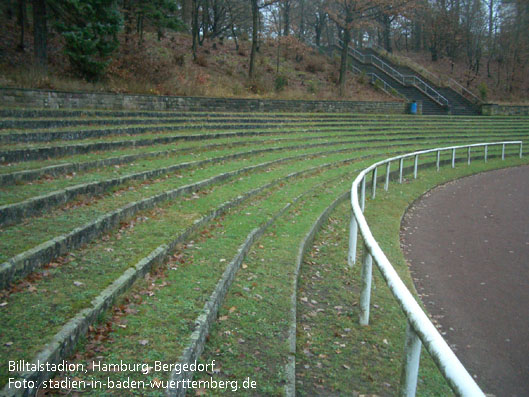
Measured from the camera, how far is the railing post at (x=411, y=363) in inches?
125

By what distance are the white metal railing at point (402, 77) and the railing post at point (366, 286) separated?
33.5m

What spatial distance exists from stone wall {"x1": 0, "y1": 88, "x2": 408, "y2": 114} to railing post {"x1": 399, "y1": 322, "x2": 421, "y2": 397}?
13.0 m

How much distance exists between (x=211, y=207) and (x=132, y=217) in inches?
61.9

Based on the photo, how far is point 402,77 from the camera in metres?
40.1

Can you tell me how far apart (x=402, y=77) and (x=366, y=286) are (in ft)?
125

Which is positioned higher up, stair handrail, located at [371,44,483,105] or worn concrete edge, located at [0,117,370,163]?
stair handrail, located at [371,44,483,105]

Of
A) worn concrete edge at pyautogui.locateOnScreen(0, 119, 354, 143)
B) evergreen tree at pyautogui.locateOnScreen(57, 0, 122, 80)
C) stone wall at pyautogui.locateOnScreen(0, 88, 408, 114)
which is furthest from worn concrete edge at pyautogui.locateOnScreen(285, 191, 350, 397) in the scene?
evergreen tree at pyautogui.locateOnScreen(57, 0, 122, 80)

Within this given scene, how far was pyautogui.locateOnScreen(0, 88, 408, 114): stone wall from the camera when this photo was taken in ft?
43.7

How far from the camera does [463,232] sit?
9.96 meters

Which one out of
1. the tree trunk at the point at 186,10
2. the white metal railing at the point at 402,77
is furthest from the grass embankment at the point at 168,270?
the white metal railing at the point at 402,77

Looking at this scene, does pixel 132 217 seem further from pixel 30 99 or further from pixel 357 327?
pixel 30 99

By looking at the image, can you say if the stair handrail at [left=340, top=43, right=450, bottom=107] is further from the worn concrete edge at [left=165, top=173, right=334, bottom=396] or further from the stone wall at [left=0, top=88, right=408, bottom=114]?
the worn concrete edge at [left=165, top=173, right=334, bottom=396]

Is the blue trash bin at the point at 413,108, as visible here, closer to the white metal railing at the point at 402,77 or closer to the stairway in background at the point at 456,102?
the stairway in background at the point at 456,102

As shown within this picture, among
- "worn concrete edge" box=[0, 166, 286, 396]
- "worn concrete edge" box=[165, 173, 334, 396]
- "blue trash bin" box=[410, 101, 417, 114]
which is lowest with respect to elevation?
"worn concrete edge" box=[165, 173, 334, 396]
